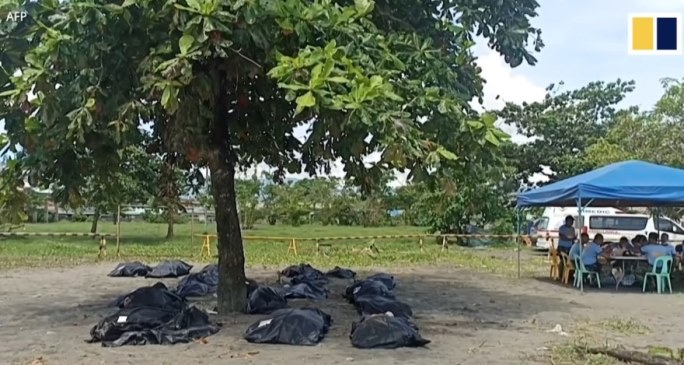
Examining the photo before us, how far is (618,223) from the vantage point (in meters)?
21.8

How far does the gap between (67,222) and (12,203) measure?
29122 mm

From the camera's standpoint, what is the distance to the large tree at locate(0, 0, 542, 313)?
21.4 ft

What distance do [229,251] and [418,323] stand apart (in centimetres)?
246

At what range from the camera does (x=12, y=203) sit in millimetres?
8695

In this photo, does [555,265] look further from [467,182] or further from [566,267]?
[467,182]

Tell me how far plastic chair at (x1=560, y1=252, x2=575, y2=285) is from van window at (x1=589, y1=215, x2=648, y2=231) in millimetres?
8695

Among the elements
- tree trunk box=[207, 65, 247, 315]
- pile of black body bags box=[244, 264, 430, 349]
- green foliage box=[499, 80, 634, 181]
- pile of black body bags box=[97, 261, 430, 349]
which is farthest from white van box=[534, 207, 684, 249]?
tree trunk box=[207, 65, 247, 315]

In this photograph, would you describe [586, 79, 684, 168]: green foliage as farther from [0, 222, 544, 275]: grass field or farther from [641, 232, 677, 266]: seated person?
[641, 232, 677, 266]: seated person

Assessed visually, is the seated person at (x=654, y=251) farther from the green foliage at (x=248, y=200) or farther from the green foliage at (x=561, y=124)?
the green foliage at (x=248, y=200)

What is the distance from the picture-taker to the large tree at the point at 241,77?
651 cm

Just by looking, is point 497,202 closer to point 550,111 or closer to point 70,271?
point 550,111

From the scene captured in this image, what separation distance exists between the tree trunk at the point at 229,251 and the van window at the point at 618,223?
49.5 feet

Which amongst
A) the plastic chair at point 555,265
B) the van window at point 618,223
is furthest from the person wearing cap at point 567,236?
the van window at point 618,223

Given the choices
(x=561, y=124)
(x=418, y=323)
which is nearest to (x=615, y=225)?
(x=561, y=124)
